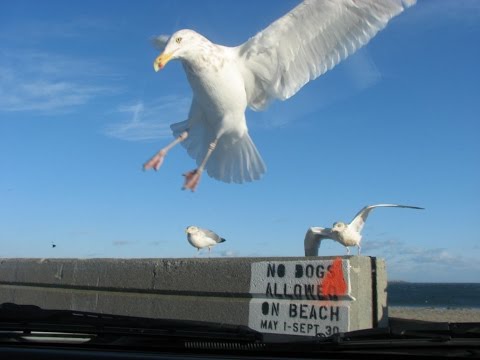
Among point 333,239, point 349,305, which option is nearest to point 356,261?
point 349,305

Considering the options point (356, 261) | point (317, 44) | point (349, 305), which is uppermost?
point (317, 44)

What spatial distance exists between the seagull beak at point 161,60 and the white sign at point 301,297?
1.96 metres

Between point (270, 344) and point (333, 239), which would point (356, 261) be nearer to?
point (333, 239)

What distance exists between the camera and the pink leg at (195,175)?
5.74m

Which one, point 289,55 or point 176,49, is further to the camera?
point 289,55

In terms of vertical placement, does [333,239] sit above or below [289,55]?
below

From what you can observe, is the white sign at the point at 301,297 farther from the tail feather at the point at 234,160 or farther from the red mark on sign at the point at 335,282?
the tail feather at the point at 234,160

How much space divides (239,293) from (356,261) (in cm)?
111

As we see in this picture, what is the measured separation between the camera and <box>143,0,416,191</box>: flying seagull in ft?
18.8

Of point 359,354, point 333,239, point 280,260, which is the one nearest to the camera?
point 359,354

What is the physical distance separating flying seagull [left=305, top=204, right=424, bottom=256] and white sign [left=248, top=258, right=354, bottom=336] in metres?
0.70

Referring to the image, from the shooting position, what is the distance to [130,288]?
5.64m

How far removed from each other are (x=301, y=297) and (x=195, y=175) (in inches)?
85.3

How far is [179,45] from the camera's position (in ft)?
18.5
